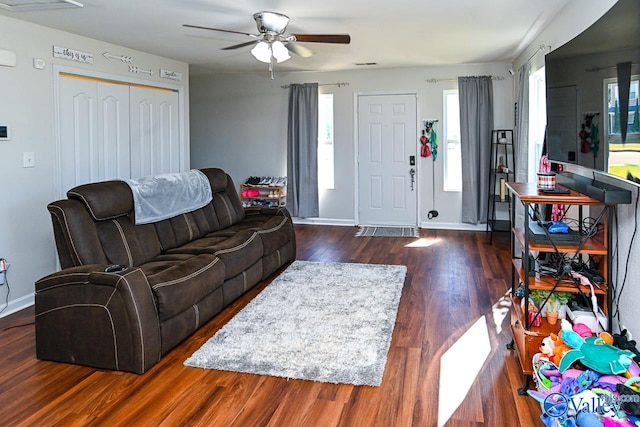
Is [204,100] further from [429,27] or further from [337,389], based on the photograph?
[337,389]

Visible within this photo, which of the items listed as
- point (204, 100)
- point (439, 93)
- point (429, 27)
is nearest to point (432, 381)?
point (429, 27)

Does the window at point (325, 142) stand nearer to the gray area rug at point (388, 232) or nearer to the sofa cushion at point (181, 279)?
the gray area rug at point (388, 232)

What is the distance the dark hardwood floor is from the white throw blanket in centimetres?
99

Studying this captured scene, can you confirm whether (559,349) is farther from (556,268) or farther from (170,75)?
(170,75)

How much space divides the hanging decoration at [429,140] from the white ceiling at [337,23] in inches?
50.8

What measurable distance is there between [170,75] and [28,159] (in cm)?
229

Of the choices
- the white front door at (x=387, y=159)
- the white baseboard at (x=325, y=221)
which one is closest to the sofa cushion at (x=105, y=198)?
the white baseboard at (x=325, y=221)

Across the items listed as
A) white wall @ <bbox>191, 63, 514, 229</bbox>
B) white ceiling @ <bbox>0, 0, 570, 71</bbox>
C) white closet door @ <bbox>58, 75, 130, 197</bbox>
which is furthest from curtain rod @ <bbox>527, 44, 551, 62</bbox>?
white closet door @ <bbox>58, 75, 130, 197</bbox>

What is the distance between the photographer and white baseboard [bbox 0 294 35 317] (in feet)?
13.3

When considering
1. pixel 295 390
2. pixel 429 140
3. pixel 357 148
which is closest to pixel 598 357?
pixel 295 390

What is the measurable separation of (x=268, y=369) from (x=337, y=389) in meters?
0.45

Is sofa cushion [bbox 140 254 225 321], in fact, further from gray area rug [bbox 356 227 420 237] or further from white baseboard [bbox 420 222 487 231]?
white baseboard [bbox 420 222 487 231]

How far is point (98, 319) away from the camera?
295cm

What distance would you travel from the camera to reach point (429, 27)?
15.4 feet
